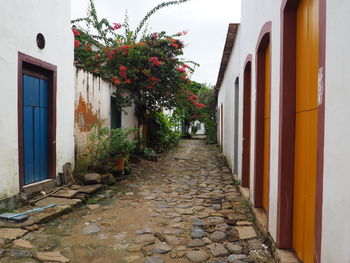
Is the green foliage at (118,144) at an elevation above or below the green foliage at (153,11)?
below

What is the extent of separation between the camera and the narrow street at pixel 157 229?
3.06 meters

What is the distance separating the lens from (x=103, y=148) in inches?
259

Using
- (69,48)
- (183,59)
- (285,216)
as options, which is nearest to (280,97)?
(285,216)

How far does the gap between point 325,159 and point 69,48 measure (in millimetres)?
5461

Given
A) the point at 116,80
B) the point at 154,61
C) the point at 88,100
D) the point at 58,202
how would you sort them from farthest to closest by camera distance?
the point at 154,61, the point at 116,80, the point at 88,100, the point at 58,202

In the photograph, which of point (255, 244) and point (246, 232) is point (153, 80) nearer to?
point (246, 232)

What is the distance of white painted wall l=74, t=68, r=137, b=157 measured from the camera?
20.5ft

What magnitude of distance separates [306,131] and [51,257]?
2.75 metres

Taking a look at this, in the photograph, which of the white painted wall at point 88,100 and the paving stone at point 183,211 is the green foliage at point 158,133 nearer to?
the white painted wall at point 88,100

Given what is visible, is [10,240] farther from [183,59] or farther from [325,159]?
[183,59]

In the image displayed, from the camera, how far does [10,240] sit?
3.22m

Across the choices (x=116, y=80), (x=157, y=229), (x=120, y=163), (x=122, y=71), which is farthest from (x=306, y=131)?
(x=122, y=71)

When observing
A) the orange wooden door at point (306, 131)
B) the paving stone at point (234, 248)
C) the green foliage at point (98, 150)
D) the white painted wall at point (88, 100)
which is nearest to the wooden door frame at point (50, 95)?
the white painted wall at point (88, 100)

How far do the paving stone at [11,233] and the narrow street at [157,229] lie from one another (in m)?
0.10
